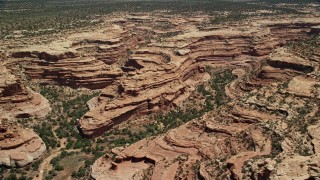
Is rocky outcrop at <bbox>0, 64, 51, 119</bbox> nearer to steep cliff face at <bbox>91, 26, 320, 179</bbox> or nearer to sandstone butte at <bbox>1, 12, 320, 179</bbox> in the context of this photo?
sandstone butte at <bbox>1, 12, 320, 179</bbox>

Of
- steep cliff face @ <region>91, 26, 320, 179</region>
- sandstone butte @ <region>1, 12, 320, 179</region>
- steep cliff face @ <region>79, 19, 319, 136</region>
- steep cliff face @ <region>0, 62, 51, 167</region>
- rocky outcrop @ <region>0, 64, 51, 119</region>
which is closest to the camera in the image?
steep cliff face @ <region>91, 26, 320, 179</region>

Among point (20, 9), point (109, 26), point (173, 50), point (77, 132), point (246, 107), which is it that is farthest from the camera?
point (20, 9)

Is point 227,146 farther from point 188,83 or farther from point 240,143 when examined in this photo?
point 188,83

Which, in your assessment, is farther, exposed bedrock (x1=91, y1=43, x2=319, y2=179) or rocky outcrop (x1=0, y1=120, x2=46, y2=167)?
rocky outcrop (x1=0, y1=120, x2=46, y2=167)

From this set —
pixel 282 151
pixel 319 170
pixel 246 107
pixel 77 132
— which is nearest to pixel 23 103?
pixel 77 132

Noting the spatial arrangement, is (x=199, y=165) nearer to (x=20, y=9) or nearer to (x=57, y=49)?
(x=57, y=49)

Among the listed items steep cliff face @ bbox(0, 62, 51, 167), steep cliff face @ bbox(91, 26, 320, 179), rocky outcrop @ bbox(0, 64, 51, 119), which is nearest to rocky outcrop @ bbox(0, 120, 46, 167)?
steep cliff face @ bbox(0, 62, 51, 167)

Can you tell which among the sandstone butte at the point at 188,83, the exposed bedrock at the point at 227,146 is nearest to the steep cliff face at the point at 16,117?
the sandstone butte at the point at 188,83
